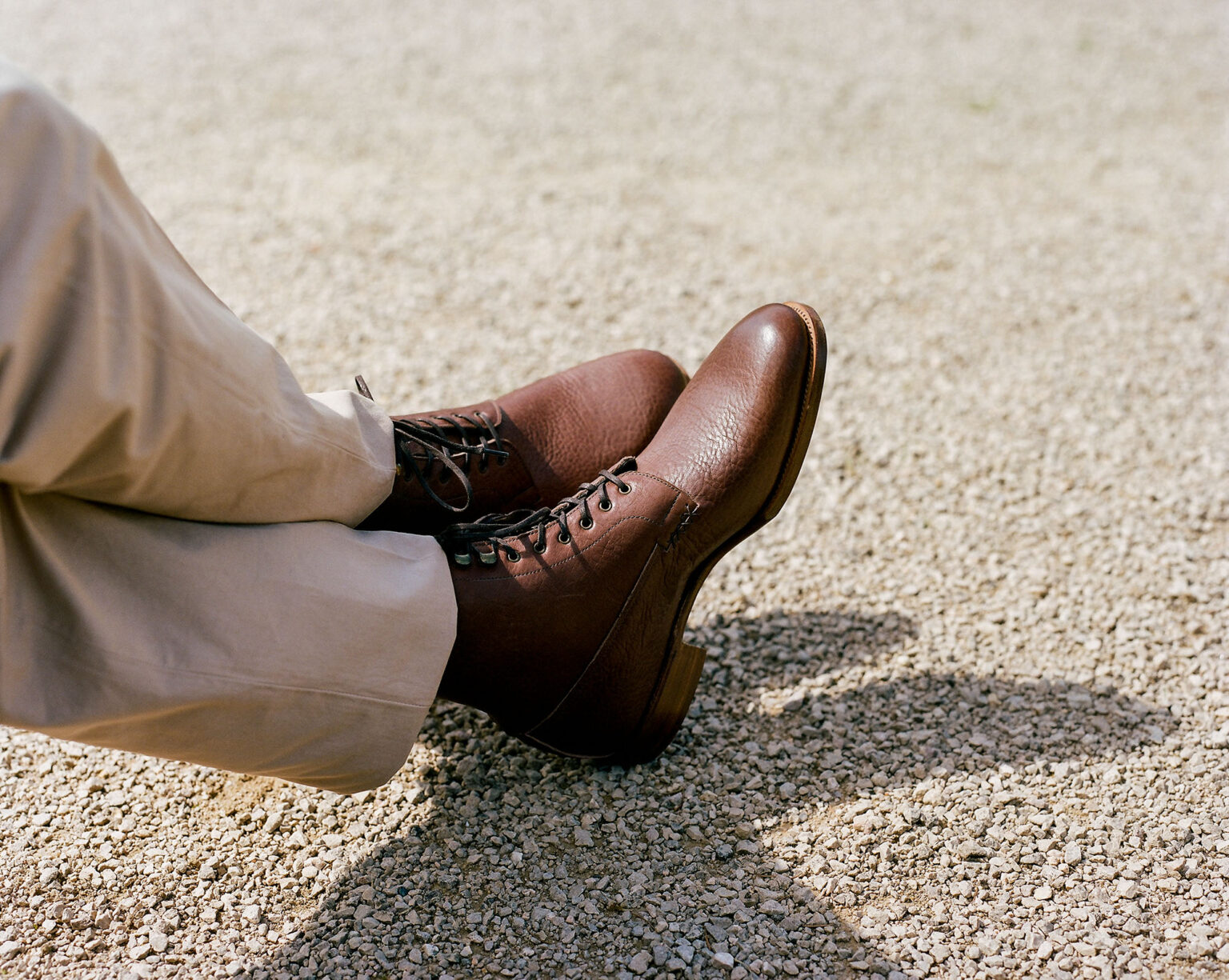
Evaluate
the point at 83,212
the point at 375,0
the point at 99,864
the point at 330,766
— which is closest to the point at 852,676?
the point at 330,766

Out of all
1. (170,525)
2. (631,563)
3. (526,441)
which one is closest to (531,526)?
(631,563)

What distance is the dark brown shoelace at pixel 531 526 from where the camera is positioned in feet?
5.02

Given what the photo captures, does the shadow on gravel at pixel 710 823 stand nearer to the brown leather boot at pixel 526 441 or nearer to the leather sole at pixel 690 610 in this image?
the leather sole at pixel 690 610

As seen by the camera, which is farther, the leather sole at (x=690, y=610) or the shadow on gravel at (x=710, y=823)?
the leather sole at (x=690, y=610)

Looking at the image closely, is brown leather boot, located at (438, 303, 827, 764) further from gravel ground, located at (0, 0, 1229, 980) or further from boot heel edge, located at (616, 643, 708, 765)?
gravel ground, located at (0, 0, 1229, 980)

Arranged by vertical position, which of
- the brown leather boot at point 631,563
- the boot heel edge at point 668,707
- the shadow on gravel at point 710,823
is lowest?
the shadow on gravel at point 710,823

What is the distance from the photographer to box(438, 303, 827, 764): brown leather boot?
1.51m

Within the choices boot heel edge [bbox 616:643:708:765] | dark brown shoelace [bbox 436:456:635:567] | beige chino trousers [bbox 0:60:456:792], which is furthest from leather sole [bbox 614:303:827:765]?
beige chino trousers [bbox 0:60:456:792]

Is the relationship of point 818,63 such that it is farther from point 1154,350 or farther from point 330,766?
point 330,766

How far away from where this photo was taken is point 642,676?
1.59 m

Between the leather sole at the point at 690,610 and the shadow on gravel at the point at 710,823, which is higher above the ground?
the leather sole at the point at 690,610

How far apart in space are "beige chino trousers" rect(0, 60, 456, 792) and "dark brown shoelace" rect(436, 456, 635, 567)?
53 mm

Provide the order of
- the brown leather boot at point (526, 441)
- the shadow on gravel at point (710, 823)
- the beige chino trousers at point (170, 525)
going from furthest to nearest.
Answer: the brown leather boot at point (526, 441) < the shadow on gravel at point (710, 823) < the beige chino trousers at point (170, 525)

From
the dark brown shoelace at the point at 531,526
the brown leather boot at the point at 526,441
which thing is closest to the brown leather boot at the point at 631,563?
the dark brown shoelace at the point at 531,526
